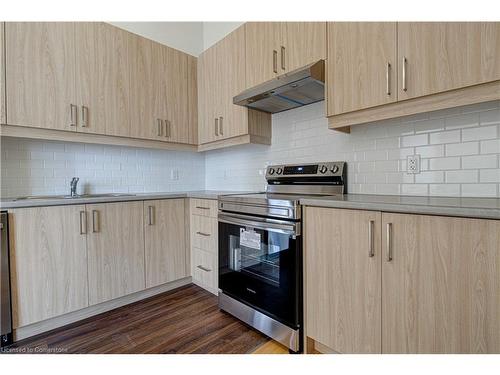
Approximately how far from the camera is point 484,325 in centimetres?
95

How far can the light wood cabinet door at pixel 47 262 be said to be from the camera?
65.2 inches

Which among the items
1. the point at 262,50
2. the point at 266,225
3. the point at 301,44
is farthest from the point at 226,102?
the point at 266,225

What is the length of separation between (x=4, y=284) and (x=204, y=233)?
4.47 feet

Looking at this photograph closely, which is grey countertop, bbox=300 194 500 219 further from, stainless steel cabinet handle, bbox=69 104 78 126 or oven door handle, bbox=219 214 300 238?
stainless steel cabinet handle, bbox=69 104 78 126

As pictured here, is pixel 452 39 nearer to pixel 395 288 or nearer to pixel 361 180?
pixel 361 180

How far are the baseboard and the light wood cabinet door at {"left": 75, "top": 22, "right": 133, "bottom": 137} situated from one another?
1.43 meters

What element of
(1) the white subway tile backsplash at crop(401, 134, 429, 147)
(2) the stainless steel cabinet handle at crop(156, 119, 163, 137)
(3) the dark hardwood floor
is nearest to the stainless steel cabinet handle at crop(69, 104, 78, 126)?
(2) the stainless steel cabinet handle at crop(156, 119, 163, 137)

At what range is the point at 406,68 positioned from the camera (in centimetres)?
131

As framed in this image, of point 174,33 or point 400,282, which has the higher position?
point 174,33

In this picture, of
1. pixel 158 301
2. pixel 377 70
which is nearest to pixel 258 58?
pixel 377 70

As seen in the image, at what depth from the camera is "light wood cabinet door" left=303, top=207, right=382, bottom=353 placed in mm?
1244

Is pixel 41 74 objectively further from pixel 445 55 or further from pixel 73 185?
pixel 445 55

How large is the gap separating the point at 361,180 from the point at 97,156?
7.79 feet

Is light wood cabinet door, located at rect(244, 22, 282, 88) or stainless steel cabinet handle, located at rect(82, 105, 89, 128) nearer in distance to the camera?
light wood cabinet door, located at rect(244, 22, 282, 88)
